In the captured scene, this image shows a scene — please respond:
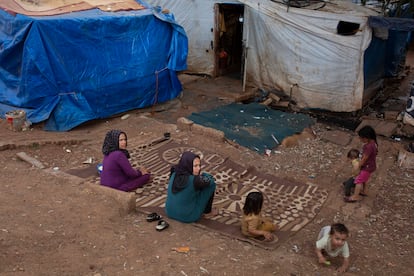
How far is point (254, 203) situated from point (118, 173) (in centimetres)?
190

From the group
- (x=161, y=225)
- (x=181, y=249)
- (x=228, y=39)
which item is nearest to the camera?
(x=181, y=249)

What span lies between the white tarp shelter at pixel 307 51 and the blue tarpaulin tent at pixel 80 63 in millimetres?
2175

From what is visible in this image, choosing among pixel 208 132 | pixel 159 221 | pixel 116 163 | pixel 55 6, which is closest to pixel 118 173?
pixel 116 163

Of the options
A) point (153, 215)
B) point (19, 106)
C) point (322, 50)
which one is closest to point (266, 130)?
point (322, 50)

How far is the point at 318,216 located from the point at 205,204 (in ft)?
→ 5.30

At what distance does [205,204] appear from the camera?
4984mm

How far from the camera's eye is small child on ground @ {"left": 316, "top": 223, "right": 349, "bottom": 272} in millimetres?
4028

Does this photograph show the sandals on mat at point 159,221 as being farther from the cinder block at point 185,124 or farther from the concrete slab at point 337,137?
the concrete slab at point 337,137

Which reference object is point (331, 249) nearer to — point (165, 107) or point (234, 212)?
point (234, 212)

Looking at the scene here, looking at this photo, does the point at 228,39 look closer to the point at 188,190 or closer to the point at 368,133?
the point at 368,133

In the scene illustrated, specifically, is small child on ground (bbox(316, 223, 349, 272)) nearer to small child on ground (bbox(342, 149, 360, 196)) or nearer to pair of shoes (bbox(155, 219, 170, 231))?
pair of shoes (bbox(155, 219, 170, 231))

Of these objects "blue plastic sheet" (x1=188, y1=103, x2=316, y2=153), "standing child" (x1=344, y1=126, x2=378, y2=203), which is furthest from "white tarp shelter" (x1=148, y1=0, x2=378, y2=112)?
"standing child" (x1=344, y1=126, x2=378, y2=203)

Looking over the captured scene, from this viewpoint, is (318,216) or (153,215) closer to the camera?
(153,215)

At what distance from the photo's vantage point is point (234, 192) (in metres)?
6.10
